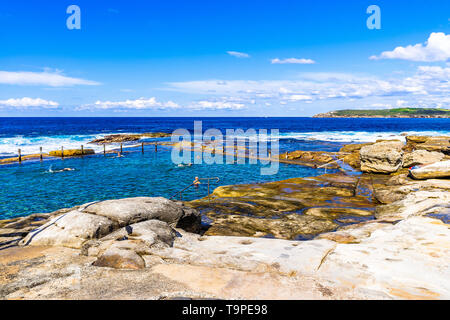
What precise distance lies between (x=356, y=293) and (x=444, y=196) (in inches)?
478

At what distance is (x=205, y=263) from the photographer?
6.57 metres

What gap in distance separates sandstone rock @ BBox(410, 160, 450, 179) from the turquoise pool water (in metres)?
11.4

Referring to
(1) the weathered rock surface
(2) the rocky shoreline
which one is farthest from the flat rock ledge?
(1) the weathered rock surface

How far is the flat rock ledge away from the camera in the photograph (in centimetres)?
525

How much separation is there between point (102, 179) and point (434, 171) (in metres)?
29.3

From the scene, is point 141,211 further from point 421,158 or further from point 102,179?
point 421,158

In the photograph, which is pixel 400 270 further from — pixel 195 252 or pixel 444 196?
pixel 444 196

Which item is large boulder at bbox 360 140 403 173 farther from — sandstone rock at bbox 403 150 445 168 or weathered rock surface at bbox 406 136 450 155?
weathered rock surface at bbox 406 136 450 155

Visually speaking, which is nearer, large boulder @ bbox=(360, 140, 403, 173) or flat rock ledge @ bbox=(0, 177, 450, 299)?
flat rock ledge @ bbox=(0, 177, 450, 299)

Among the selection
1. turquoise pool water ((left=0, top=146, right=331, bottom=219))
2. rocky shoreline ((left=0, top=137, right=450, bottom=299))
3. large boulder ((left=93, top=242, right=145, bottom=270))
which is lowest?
turquoise pool water ((left=0, top=146, right=331, bottom=219))

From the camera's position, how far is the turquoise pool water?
2230 centimetres

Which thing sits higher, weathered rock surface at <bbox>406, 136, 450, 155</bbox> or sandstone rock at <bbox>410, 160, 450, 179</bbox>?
weathered rock surface at <bbox>406, 136, 450, 155</bbox>

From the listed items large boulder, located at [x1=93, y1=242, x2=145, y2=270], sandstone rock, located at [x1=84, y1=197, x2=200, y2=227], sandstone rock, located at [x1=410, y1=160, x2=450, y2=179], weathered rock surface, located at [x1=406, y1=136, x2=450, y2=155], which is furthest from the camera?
weathered rock surface, located at [x1=406, y1=136, x2=450, y2=155]

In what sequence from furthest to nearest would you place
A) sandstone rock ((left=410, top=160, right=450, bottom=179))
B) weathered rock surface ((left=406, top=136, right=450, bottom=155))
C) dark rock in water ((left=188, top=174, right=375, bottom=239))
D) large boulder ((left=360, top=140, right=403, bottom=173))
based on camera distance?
1. weathered rock surface ((left=406, top=136, right=450, bottom=155))
2. large boulder ((left=360, top=140, right=403, bottom=173))
3. sandstone rock ((left=410, top=160, right=450, bottom=179))
4. dark rock in water ((left=188, top=174, right=375, bottom=239))
